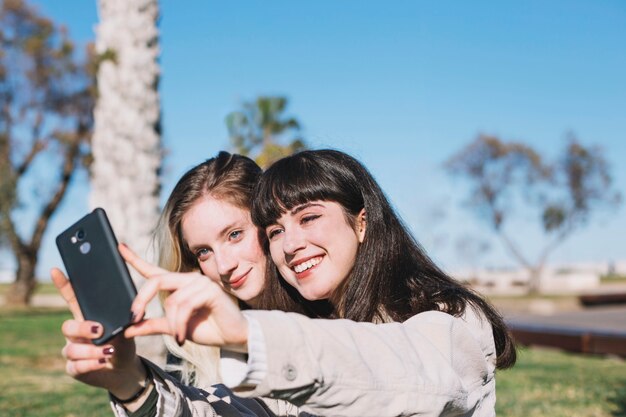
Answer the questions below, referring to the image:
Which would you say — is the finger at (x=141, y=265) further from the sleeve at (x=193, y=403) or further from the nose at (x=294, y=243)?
the nose at (x=294, y=243)

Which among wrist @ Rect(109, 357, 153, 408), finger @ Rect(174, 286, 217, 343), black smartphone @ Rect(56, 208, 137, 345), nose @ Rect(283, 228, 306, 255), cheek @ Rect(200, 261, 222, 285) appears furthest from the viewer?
cheek @ Rect(200, 261, 222, 285)

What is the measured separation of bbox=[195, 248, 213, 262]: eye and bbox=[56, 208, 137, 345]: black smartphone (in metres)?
1.45

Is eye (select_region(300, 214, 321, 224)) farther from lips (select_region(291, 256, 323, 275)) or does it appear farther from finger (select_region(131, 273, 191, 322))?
finger (select_region(131, 273, 191, 322))

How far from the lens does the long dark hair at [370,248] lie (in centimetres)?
220

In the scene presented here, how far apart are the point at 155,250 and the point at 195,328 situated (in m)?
2.26

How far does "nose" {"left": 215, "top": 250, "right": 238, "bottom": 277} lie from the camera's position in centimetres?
302

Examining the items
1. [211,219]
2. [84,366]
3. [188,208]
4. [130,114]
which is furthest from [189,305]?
[130,114]

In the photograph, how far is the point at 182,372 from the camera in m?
3.42

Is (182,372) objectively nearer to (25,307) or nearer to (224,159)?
(224,159)

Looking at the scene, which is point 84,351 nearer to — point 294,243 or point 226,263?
point 294,243

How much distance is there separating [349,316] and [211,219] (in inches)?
41.0

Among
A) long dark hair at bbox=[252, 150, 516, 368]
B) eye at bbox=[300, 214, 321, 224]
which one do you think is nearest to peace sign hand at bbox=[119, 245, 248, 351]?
long dark hair at bbox=[252, 150, 516, 368]

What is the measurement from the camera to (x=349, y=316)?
229 centimetres

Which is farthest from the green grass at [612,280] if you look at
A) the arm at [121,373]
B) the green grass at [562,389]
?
the arm at [121,373]
